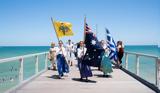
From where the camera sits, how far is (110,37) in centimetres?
2006

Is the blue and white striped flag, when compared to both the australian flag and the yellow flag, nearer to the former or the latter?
the yellow flag

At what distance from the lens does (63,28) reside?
1639 centimetres

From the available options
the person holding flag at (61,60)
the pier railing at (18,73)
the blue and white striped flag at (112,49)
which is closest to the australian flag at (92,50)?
the person holding flag at (61,60)


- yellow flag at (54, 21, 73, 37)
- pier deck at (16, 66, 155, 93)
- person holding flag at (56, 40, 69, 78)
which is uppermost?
yellow flag at (54, 21, 73, 37)

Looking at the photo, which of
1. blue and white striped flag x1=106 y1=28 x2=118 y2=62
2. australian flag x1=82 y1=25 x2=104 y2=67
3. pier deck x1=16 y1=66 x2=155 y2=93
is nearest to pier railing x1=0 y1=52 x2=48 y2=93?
pier deck x1=16 y1=66 x2=155 y2=93

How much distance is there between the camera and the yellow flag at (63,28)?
1569cm

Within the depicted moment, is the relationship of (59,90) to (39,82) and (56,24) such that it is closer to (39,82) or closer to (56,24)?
(39,82)

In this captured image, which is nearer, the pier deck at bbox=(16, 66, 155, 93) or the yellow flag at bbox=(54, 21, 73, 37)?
the pier deck at bbox=(16, 66, 155, 93)

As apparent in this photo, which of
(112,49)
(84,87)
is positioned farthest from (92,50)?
(112,49)

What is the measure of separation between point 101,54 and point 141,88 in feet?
9.68

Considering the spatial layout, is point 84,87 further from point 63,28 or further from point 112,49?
point 112,49

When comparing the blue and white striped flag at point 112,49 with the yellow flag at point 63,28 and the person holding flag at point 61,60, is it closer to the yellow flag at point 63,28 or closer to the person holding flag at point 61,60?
the yellow flag at point 63,28

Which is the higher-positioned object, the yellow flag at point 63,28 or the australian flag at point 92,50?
the yellow flag at point 63,28

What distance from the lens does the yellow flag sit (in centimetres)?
1569
